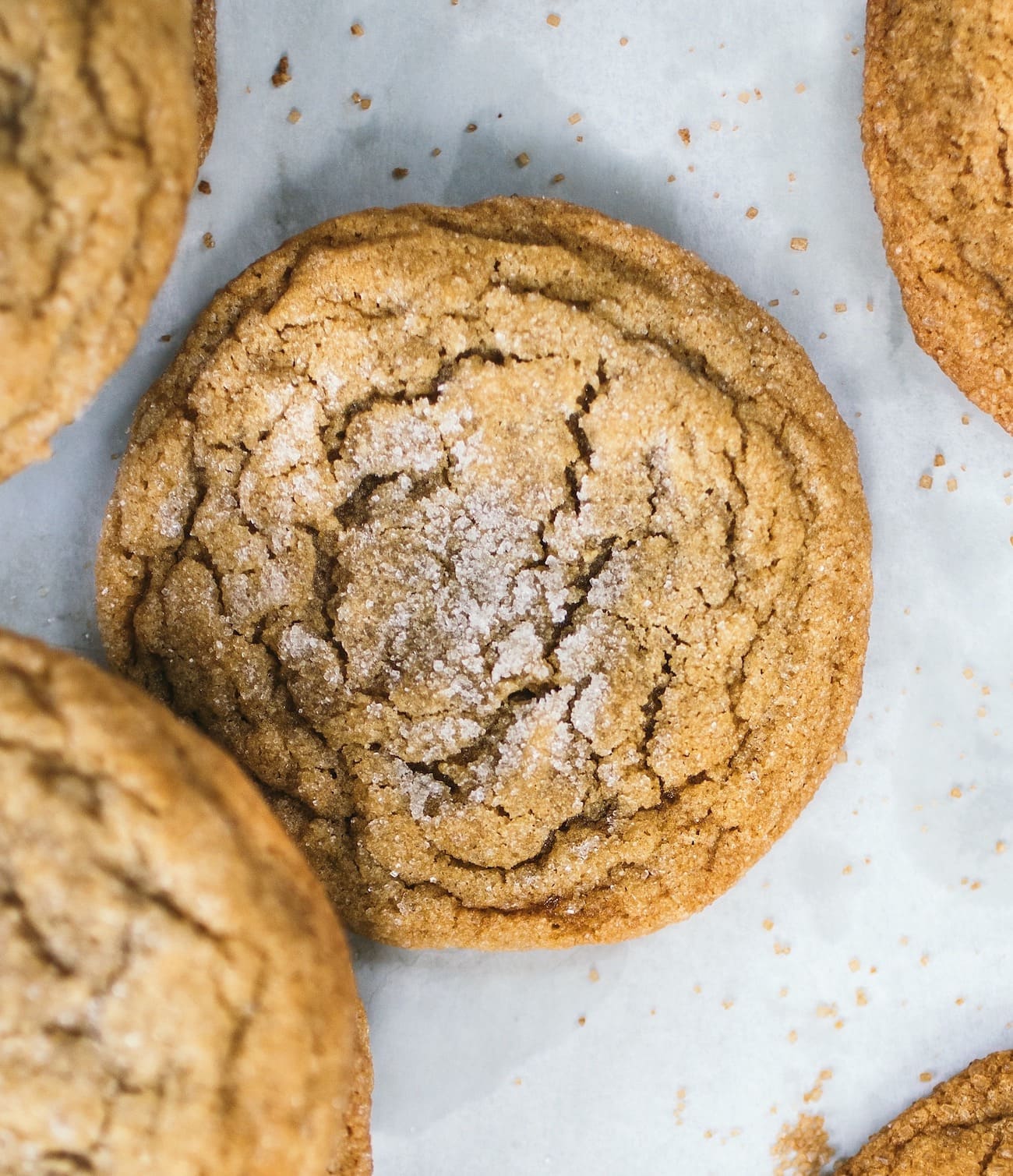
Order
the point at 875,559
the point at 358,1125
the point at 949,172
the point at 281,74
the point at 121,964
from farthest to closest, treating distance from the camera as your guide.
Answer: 1. the point at 875,559
2. the point at 281,74
3. the point at 949,172
4. the point at 358,1125
5. the point at 121,964

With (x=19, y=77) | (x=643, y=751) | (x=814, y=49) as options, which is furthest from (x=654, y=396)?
(x=19, y=77)

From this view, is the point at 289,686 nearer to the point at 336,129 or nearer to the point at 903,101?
the point at 336,129

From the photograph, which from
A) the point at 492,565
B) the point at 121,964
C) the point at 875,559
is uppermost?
the point at 492,565

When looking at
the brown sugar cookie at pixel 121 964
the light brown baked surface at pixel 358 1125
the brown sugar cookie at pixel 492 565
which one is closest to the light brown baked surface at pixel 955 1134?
→ the brown sugar cookie at pixel 492 565

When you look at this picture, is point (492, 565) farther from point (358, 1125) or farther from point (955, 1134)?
point (955, 1134)

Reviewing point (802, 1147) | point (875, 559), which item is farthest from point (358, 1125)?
point (875, 559)

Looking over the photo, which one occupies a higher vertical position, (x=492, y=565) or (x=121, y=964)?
(x=492, y=565)
